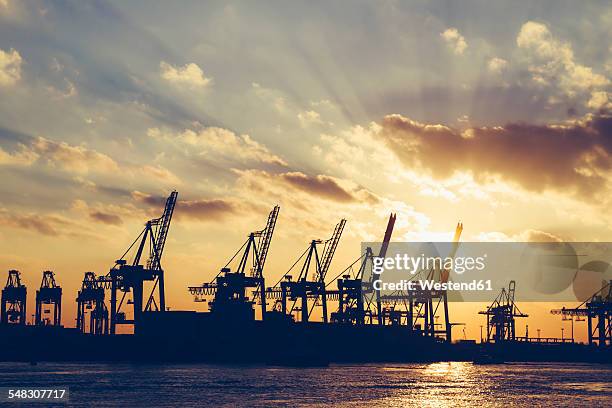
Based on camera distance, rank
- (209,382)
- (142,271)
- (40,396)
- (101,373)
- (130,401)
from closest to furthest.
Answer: (130,401) < (40,396) < (209,382) < (101,373) < (142,271)

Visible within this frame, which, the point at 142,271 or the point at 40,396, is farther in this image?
the point at 142,271

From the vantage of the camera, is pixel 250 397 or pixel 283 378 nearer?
pixel 250 397

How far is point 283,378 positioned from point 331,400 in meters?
42.0

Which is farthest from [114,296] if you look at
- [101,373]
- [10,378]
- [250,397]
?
[250,397]

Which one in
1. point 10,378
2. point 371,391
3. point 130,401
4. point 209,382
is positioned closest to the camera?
point 130,401

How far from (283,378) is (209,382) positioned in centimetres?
1811

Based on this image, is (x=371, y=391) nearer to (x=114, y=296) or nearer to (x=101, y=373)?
(x=101, y=373)

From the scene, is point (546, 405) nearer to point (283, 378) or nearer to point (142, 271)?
point (283, 378)

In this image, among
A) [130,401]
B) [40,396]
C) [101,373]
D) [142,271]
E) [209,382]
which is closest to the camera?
[130,401]

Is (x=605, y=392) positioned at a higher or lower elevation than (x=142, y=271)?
lower

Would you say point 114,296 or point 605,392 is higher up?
point 114,296

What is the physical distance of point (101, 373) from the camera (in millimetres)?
153500

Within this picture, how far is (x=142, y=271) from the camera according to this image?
19312cm

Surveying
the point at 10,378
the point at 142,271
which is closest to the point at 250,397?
the point at 10,378
